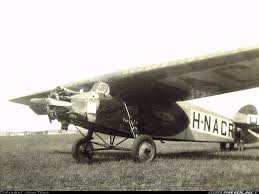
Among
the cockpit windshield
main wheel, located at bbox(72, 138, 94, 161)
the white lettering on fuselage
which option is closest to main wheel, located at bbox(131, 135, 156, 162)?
the cockpit windshield

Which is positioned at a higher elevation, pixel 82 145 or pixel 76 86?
pixel 76 86

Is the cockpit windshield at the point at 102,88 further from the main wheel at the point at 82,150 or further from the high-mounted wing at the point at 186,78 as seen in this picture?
the main wheel at the point at 82,150

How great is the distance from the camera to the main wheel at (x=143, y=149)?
912 cm

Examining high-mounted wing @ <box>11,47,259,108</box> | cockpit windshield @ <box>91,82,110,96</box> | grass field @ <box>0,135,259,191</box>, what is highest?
high-mounted wing @ <box>11,47,259,108</box>

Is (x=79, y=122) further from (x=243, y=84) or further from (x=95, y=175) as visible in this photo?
(x=243, y=84)

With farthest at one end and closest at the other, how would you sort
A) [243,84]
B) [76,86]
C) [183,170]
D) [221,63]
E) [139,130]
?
[76,86], [139,130], [243,84], [221,63], [183,170]

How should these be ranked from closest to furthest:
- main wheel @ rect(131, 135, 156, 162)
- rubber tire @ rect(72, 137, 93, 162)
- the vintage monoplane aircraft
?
the vintage monoplane aircraft < main wheel @ rect(131, 135, 156, 162) < rubber tire @ rect(72, 137, 93, 162)

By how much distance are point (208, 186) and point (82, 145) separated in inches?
199

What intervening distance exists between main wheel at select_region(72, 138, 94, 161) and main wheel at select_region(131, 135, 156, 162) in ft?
5.77

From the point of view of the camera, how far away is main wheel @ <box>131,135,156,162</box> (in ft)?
29.9

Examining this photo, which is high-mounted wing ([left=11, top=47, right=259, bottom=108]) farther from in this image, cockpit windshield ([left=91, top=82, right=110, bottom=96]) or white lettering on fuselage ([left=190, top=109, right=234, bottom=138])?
white lettering on fuselage ([left=190, top=109, right=234, bottom=138])

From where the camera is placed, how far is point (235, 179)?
6.79 metres

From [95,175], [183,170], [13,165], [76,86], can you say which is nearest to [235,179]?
[183,170]

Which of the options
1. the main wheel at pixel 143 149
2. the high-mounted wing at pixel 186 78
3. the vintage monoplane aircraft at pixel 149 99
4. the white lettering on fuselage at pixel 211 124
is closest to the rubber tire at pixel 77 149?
the vintage monoplane aircraft at pixel 149 99
